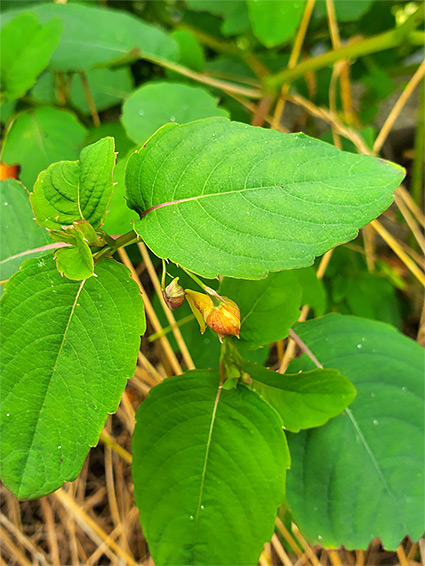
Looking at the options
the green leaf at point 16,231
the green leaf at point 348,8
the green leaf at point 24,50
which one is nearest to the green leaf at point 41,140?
the green leaf at point 24,50

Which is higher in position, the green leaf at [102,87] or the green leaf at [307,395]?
the green leaf at [102,87]

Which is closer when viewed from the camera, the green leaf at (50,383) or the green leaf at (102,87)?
the green leaf at (50,383)

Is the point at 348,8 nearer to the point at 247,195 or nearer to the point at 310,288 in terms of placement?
the point at 310,288

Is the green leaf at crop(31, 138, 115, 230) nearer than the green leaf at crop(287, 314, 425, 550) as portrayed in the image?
Yes

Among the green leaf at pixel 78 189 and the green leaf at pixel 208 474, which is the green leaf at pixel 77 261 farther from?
the green leaf at pixel 208 474

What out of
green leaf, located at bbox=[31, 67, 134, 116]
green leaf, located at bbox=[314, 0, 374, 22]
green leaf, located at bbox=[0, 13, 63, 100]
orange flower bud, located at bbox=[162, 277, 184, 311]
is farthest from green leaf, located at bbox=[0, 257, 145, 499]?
green leaf, located at bbox=[314, 0, 374, 22]

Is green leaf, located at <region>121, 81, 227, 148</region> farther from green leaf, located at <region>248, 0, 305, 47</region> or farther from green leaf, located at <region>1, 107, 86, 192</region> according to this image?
green leaf, located at <region>248, 0, 305, 47</region>
